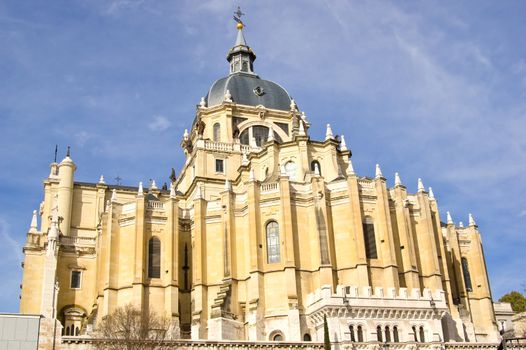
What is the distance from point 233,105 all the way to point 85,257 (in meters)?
22.5

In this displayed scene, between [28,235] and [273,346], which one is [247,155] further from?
[273,346]

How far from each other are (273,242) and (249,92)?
26031 mm

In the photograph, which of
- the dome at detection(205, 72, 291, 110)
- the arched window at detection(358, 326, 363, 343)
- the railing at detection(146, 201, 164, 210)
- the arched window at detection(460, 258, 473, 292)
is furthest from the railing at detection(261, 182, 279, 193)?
the dome at detection(205, 72, 291, 110)

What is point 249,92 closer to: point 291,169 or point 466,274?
point 291,169

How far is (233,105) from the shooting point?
70000 millimetres

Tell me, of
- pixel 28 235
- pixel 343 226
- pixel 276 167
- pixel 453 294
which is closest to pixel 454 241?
pixel 453 294

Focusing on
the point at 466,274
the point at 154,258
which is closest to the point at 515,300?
the point at 466,274

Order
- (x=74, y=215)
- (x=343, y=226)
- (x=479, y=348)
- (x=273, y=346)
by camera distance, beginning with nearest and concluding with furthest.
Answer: (x=273, y=346)
(x=479, y=348)
(x=343, y=226)
(x=74, y=215)

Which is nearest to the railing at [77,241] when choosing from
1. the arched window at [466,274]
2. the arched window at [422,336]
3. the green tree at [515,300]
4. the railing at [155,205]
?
the railing at [155,205]

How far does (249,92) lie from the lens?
72.9m

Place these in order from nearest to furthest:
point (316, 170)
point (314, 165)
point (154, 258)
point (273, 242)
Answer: point (273, 242), point (154, 258), point (316, 170), point (314, 165)

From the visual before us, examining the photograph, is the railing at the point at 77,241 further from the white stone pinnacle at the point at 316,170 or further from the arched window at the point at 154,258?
the white stone pinnacle at the point at 316,170

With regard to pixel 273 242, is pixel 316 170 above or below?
above

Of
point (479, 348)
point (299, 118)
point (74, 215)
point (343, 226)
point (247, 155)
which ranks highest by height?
point (299, 118)
